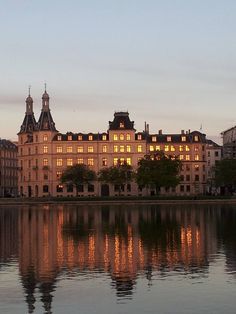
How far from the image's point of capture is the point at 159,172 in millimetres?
156000

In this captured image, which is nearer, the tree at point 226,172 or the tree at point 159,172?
the tree at point 159,172

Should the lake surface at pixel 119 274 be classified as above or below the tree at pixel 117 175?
below

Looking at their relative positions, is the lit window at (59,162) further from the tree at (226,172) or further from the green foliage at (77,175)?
the tree at (226,172)

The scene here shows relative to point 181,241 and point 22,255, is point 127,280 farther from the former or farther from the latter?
point 181,241

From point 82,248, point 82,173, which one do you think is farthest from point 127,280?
point 82,173

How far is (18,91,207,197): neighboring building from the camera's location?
595ft

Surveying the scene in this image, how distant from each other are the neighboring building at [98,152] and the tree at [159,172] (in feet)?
66.9

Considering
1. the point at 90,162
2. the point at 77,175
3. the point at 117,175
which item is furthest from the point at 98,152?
the point at 117,175

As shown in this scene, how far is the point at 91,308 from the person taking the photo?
76.7 ft

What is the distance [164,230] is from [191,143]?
435 ft

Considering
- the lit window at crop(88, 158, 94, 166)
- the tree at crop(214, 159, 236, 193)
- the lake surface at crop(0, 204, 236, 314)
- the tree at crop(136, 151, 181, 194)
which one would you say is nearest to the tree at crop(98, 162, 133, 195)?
the tree at crop(136, 151, 181, 194)

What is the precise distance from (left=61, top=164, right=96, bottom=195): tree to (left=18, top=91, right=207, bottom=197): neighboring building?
19.8 ft

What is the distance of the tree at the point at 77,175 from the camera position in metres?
171

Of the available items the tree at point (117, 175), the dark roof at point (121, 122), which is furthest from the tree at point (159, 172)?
the dark roof at point (121, 122)
